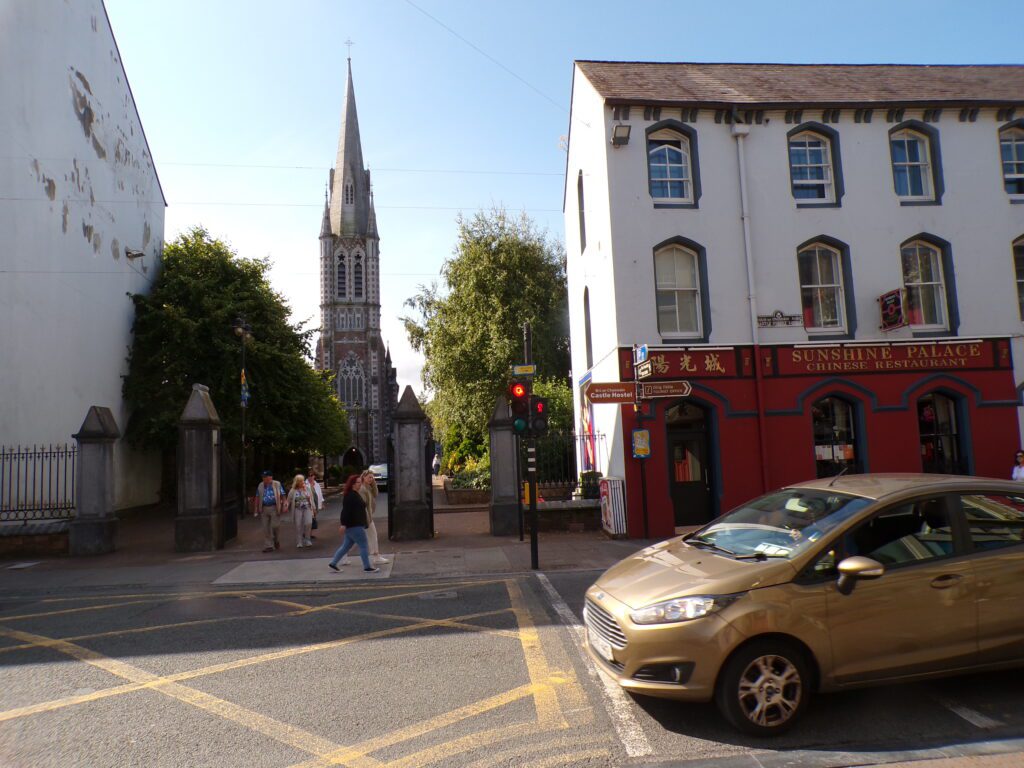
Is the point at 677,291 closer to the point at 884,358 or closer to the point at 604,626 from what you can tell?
the point at 884,358

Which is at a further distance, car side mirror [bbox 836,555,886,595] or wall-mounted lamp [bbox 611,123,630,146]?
wall-mounted lamp [bbox 611,123,630,146]

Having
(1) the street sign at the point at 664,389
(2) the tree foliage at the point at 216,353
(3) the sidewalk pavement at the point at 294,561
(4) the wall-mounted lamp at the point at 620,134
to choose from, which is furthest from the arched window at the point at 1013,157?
(2) the tree foliage at the point at 216,353

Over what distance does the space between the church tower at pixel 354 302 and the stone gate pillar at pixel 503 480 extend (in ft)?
204

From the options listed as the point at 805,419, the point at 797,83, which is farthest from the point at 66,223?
the point at 805,419

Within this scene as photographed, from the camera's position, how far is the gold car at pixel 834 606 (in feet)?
14.2

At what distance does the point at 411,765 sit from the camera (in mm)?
4105

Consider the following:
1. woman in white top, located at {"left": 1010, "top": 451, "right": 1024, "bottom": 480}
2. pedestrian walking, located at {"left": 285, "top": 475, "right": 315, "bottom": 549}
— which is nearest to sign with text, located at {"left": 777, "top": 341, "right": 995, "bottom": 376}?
woman in white top, located at {"left": 1010, "top": 451, "right": 1024, "bottom": 480}

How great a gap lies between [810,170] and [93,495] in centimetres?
1760

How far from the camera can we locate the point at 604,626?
194 inches

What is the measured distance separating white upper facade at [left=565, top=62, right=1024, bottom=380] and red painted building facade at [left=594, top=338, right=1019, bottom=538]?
52cm

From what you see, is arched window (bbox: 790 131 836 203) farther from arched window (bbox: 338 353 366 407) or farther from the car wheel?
arched window (bbox: 338 353 366 407)

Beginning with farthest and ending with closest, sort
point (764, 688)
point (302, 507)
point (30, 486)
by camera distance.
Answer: point (30, 486) → point (302, 507) → point (764, 688)

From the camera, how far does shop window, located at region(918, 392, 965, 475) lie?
15.8 m

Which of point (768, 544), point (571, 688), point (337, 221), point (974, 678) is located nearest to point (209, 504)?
point (571, 688)
